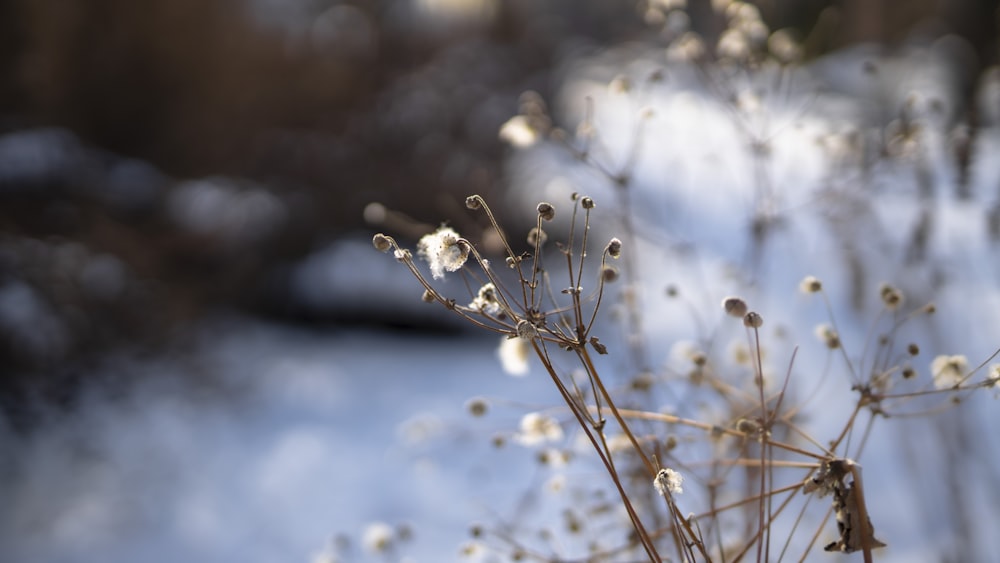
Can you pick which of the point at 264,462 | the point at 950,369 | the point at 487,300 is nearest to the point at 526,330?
the point at 487,300

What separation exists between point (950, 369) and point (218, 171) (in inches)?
92.6

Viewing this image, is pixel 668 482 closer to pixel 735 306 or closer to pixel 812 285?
pixel 735 306

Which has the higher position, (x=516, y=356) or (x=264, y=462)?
(x=264, y=462)

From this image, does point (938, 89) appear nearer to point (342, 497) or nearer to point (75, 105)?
point (342, 497)

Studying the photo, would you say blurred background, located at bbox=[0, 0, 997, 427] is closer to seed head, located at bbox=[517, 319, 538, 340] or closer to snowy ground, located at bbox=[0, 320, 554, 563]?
snowy ground, located at bbox=[0, 320, 554, 563]

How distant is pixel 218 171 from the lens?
248cm

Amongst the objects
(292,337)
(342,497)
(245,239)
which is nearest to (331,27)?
(245,239)

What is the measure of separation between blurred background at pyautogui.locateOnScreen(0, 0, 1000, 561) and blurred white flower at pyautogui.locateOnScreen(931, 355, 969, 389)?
0.87m

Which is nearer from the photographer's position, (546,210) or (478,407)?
(546,210)

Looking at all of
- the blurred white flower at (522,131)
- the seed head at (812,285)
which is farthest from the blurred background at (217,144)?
the seed head at (812,285)

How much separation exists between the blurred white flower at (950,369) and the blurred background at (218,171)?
0.87 metres

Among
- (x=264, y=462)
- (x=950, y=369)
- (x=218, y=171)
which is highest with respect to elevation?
(x=218, y=171)

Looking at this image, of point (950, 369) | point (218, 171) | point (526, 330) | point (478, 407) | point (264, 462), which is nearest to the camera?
point (526, 330)

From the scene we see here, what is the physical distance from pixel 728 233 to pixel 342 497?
1.07 meters
